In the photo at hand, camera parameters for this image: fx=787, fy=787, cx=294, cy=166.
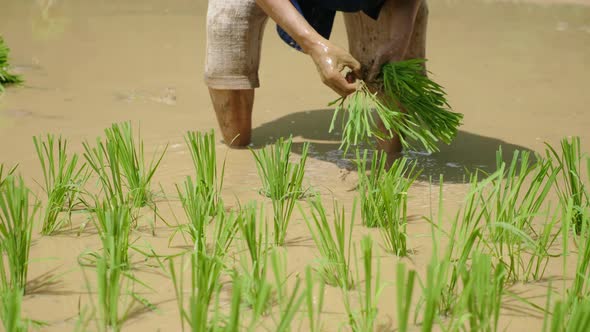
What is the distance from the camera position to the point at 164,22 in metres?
4.95

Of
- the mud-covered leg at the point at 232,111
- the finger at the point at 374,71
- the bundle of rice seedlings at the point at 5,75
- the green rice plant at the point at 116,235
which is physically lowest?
the green rice plant at the point at 116,235

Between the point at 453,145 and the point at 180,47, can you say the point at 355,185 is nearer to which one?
the point at 453,145

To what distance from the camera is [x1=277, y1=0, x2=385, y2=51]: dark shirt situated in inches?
98.0

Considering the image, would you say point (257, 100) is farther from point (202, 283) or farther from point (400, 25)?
point (202, 283)

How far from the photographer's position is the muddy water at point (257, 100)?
1.92 m

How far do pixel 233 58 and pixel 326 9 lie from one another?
385 mm

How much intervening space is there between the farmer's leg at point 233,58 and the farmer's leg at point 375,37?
336 millimetres

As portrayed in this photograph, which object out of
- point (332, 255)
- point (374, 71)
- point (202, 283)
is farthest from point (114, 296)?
point (374, 71)

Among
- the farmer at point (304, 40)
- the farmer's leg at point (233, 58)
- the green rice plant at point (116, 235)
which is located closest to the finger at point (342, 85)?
the farmer at point (304, 40)

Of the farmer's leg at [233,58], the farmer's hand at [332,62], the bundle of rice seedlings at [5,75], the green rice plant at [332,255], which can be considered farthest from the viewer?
the bundle of rice seedlings at [5,75]

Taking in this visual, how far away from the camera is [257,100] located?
357 centimetres

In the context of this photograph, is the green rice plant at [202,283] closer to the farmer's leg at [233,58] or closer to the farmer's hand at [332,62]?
the farmer's hand at [332,62]

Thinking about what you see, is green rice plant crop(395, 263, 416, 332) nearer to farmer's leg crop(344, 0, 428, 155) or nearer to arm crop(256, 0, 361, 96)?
arm crop(256, 0, 361, 96)

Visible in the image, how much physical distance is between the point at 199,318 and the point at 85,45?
129 inches
